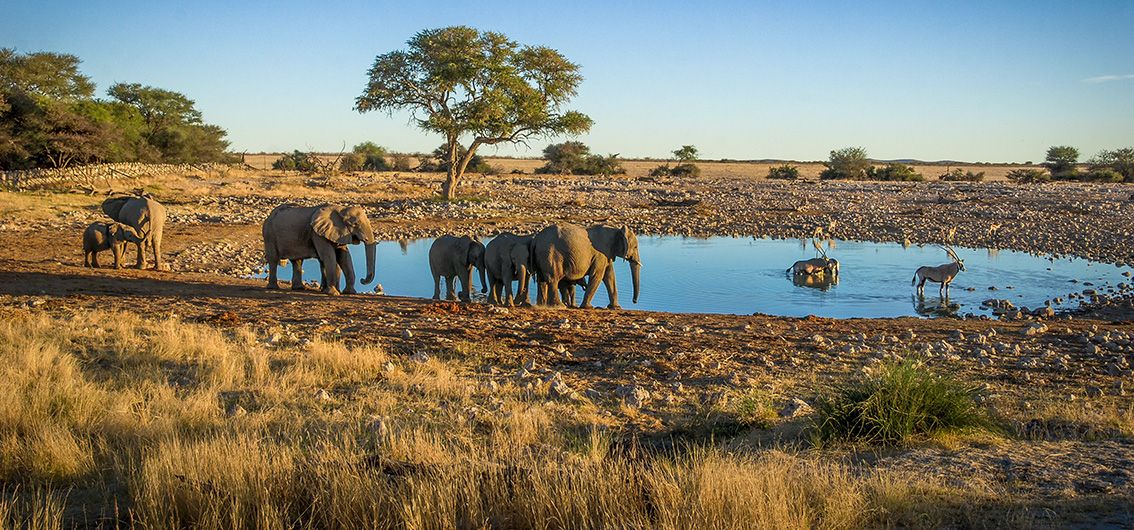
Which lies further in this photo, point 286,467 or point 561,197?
point 561,197

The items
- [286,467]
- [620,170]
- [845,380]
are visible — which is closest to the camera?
[286,467]

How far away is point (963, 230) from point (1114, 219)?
5226 millimetres

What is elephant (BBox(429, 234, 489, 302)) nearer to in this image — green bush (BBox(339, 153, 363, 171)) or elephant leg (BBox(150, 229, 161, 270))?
elephant leg (BBox(150, 229, 161, 270))

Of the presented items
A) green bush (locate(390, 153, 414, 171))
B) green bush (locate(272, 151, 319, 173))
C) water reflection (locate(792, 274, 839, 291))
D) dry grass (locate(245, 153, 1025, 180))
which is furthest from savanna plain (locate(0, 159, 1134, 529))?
dry grass (locate(245, 153, 1025, 180))

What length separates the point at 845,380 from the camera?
8.41m

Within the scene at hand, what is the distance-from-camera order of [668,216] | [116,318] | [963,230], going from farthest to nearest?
1. [668,216]
2. [963,230]
3. [116,318]

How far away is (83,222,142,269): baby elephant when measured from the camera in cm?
1695

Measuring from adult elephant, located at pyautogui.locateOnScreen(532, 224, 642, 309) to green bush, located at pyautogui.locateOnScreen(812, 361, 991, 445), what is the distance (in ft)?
26.3

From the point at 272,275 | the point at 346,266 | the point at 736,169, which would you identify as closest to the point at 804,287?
the point at 346,266

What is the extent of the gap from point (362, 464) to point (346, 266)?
11.0 m

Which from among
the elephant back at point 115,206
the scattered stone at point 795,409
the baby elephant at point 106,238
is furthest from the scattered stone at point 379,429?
the elephant back at point 115,206

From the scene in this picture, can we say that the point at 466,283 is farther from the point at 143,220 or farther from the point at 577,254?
the point at 143,220

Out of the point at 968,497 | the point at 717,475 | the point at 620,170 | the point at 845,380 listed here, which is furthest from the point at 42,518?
the point at 620,170

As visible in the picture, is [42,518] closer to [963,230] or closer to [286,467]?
[286,467]
